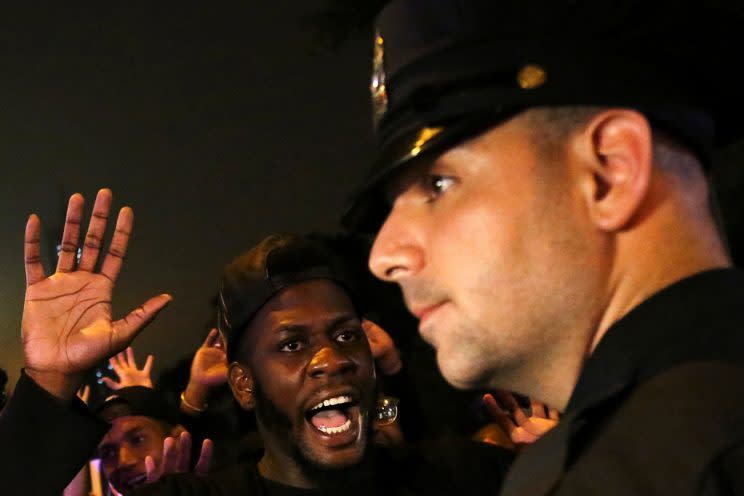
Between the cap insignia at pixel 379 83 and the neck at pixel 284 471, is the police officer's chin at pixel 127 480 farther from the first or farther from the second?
the cap insignia at pixel 379 83

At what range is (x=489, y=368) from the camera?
4.22 ft

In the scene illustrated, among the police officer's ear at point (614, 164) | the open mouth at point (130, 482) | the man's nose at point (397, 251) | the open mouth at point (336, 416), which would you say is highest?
the police officer's ear at point (614, 164)

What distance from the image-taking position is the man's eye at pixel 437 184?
4.39 ft

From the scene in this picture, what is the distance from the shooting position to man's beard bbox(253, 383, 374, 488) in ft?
9.80

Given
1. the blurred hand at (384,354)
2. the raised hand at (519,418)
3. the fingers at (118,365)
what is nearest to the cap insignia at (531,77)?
the raised hand at (519,418)

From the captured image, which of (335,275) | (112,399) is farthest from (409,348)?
(335,275)

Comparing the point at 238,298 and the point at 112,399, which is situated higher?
the point at 238,298

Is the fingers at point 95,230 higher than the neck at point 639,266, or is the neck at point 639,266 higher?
the fingers at point 95,230

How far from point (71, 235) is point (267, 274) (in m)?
0.75

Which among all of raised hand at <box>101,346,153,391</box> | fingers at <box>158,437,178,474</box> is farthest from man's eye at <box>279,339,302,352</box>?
raised hand at <box>101,346,153,391</box>

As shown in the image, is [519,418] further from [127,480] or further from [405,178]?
[405,178]

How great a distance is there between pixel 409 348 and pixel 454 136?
444 cm

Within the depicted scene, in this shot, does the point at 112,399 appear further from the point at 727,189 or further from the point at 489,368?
the point at 489,368

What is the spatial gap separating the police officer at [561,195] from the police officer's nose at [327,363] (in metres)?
1.78
